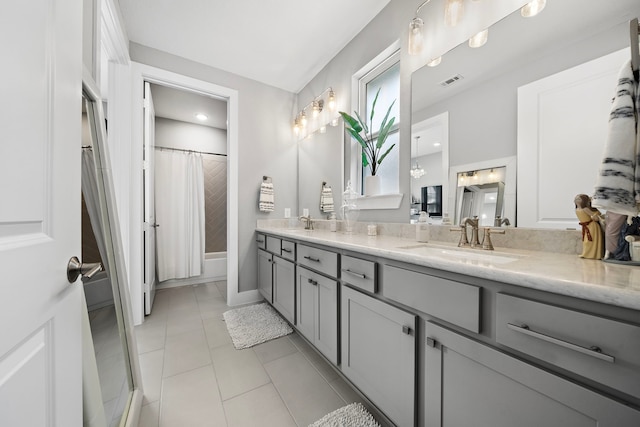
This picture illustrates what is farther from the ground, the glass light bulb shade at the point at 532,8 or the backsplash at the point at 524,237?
the glass light bulb shade at the point at 532,8

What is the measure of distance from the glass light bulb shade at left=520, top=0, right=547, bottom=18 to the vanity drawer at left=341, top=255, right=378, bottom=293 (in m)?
1.39

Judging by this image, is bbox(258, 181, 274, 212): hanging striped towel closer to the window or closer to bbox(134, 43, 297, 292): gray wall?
bbox(134, 43, 297, 292): gray wall

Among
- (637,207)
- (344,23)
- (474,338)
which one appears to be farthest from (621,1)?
(344,23)

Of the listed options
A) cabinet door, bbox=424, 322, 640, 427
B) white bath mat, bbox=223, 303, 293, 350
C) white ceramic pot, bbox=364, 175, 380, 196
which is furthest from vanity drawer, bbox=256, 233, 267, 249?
cabinet door, bbox=424, 322, 640, 427

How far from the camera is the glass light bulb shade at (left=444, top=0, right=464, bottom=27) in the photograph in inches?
52.4

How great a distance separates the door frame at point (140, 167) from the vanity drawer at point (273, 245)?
0.54m

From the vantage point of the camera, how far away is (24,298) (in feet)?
1.40

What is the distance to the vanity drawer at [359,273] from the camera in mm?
1116

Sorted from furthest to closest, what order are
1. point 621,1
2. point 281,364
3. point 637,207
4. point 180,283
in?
point 180,283
point 281,364
point 621,1
point 637,207

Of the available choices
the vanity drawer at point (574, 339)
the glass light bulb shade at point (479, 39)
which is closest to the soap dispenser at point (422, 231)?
the vanity drawer at point (574, 339)

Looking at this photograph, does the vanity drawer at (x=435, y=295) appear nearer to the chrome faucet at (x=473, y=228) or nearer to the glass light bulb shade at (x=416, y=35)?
the chrome faucet at (x=473, y=228)

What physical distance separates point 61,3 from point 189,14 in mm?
1777

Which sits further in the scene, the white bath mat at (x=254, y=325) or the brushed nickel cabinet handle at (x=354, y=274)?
the white bath mat at (x=254, y=325)

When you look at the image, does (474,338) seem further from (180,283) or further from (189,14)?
(180,283)
